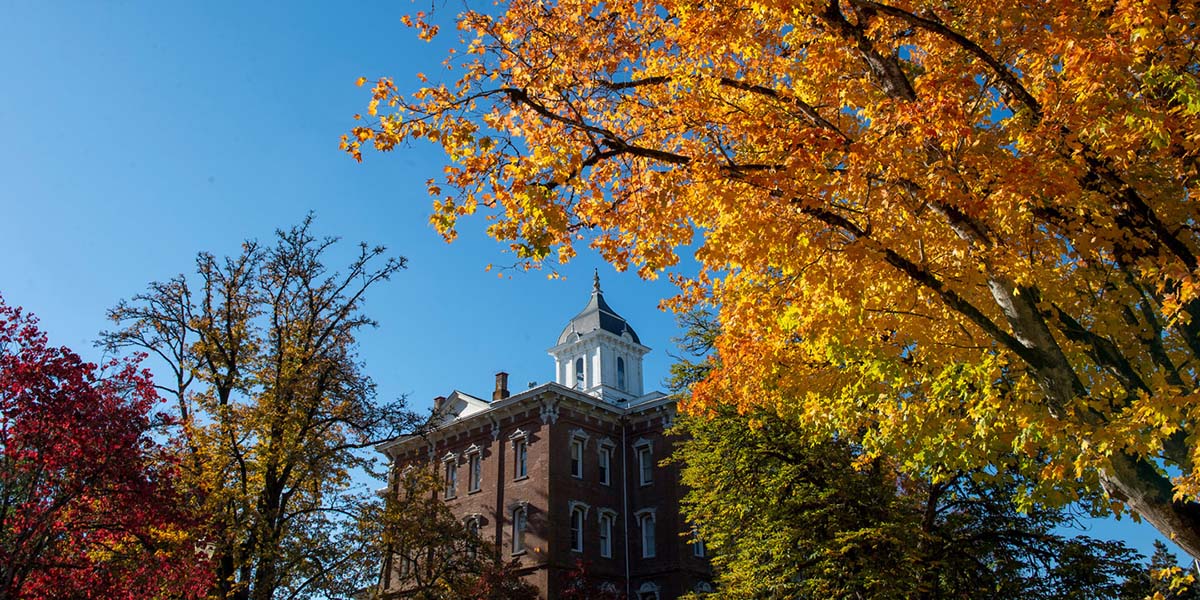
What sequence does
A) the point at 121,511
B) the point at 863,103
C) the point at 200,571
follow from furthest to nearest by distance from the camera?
the point at 200,571, the point at 121,511, the point at 863,103

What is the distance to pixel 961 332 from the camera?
988cm

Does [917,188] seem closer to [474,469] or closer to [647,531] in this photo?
[647,531]

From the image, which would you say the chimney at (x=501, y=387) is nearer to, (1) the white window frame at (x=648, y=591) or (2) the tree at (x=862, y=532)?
(1) the white window frame at (x=648, y=591)

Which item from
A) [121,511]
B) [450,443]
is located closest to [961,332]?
[121,511]

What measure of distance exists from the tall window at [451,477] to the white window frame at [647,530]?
890 centimetres

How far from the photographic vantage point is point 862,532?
2022 centimetres

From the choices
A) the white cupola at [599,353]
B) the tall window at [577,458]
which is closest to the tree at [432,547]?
the tall window at [577,458]

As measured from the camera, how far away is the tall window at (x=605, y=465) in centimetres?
4047

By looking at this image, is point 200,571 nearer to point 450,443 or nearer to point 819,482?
point 819,482

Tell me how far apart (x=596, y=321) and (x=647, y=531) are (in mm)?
14912

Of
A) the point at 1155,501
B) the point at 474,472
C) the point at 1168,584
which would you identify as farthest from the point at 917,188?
the point at 474,472

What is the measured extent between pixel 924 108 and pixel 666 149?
121 inches

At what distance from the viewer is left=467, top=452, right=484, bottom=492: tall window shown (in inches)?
1606

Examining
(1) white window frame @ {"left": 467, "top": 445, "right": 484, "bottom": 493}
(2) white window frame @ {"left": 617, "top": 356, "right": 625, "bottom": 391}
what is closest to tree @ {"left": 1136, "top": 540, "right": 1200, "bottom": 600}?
(1) white window frame @ {"left": 467, "top": 445, "right": 484, "bottom": 493}
